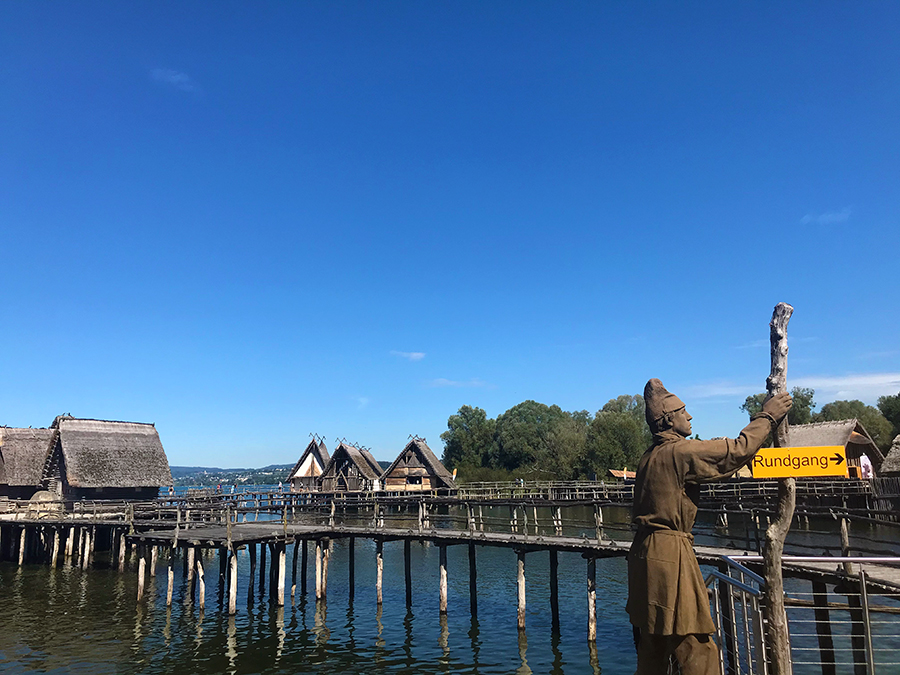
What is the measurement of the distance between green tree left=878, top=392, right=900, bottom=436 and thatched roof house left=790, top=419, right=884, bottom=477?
18.0 meters

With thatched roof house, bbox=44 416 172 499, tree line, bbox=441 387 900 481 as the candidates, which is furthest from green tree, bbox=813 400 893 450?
thatched roof house, bbox=44 416 172 499

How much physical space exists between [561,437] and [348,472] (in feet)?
92.5

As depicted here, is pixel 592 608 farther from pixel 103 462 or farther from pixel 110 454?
pixel 110 454

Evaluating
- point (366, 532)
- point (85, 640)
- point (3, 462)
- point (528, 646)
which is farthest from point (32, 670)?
point (3, 462)

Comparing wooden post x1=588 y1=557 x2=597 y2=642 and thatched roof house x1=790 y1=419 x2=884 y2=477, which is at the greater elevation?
thatched roof house x1=790 y1=419 x2=884 y2=477

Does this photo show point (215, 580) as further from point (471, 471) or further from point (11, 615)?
point (471, 471)

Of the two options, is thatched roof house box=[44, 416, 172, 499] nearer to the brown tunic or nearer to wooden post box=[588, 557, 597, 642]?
wooden post box=[588, 557, 597, 642]

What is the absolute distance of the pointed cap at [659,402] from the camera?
6004 mm

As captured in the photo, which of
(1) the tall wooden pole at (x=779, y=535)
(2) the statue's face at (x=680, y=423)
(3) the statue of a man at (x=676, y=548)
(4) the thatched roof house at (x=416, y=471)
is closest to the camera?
(3) the statue of a man at (x=676, y=548)

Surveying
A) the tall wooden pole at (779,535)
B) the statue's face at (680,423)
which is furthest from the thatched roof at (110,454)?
the tall wooden pole at (779,535)

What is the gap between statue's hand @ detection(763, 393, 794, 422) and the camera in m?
5.28

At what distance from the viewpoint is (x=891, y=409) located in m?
65.6

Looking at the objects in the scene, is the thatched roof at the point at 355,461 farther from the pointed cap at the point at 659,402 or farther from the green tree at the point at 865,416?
the pointed cap at the point at 659,402

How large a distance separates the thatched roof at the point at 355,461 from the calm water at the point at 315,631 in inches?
1005
